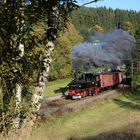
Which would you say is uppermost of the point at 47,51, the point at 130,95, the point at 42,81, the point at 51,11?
the point at 51,11

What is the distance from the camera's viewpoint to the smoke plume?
7200cm

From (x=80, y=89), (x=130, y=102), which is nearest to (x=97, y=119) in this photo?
(x=80, y=89)

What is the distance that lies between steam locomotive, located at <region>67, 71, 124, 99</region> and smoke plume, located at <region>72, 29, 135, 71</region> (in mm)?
15392

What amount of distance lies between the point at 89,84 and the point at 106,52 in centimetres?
3639

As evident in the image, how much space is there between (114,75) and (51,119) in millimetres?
30605

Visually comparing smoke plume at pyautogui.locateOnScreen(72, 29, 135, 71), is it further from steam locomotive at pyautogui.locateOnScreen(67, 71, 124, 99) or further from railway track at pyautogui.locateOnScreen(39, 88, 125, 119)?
railway track at pyautogui.locateOnScreen(39, 88, 125, 119)

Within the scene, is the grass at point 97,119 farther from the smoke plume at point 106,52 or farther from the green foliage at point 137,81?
the smoke plume at point 106,52

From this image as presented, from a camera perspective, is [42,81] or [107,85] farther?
[107,85]

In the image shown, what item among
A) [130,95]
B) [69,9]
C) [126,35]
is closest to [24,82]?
[69,9]

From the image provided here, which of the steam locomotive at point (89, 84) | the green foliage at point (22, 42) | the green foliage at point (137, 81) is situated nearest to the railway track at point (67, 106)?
the steam locomotive at point (89, 84)

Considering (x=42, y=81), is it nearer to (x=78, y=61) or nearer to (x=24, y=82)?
(x=24, y=82)

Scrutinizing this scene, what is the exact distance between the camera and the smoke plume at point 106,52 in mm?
72000

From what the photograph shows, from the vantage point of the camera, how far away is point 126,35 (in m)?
81.4

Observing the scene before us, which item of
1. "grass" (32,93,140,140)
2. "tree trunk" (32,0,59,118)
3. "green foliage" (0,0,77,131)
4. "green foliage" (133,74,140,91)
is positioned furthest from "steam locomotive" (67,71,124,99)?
"green foliage" (0,0,77,131)
